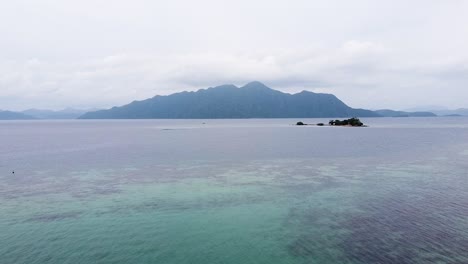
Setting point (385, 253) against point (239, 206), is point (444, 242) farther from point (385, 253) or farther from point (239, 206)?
point (239, 206)

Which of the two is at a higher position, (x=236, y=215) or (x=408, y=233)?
(x=408, y=233)

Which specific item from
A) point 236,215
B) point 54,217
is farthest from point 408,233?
point 54,217

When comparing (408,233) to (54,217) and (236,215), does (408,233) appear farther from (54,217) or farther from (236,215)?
(54,217)

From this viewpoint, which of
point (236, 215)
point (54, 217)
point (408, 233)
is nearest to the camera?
point (408, 233)

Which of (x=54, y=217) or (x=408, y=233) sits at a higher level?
(x=408, y=233)

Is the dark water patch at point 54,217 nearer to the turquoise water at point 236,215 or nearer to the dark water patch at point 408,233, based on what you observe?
the turquoise water at point 236,215

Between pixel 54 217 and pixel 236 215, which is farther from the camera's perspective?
pixel 236 215

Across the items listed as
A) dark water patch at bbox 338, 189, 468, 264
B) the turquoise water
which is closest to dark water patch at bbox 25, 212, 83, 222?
the turquoise water

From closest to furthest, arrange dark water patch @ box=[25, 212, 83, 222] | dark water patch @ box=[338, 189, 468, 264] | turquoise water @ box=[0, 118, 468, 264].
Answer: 1. dark water patch @ box=[338, 189, 468, 264]
2. turquoise water @ box=[0, 118, 468, 264]
3. dark water patch @ box=[25, 212, 83, 222]

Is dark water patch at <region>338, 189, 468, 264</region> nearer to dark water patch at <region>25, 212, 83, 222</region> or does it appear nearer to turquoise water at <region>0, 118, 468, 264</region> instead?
turquoise water at <region>0, 118, 468, 264</region>

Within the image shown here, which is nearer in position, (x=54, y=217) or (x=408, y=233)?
(x=408, y=233)

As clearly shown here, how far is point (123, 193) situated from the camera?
149 feet

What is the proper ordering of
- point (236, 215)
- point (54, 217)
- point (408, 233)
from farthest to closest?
1. point (236, 215)
2. point (54, 217)
3. point (408, 233)

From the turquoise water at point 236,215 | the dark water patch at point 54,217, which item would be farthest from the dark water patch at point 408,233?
the dark water patch at point 54,217
